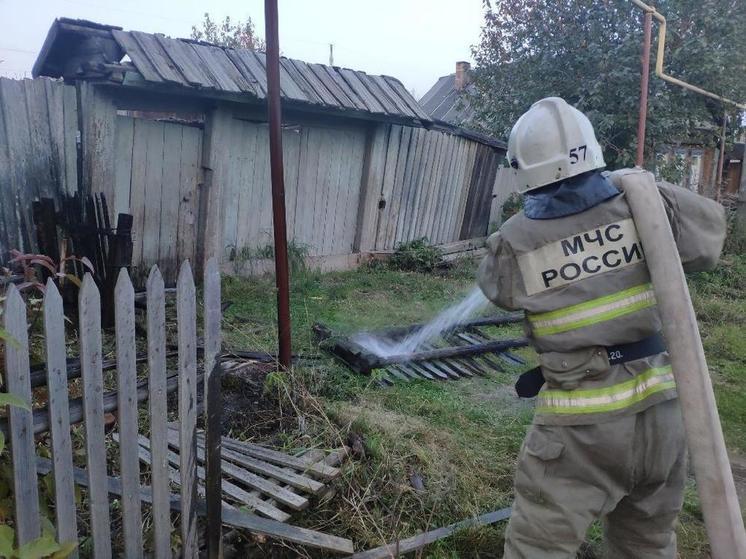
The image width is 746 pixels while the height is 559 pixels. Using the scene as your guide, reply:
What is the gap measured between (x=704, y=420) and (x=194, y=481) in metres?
1.82

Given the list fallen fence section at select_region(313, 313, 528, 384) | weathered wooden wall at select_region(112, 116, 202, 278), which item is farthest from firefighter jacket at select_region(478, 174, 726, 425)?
Answer: weathered wooden wall at select_region(112, 116, 202, 278)

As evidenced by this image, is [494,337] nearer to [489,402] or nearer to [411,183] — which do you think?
[489,402]

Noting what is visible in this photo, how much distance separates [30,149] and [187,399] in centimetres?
465

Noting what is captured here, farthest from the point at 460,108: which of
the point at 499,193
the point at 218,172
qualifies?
the point at 218,172

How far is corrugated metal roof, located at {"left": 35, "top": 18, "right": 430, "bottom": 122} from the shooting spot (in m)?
6.34

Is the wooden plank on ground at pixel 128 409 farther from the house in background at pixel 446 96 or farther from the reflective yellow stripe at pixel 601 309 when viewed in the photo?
the house in background at pixel 446 96

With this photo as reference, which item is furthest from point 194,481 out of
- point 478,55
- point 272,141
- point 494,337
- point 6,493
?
point 478,55

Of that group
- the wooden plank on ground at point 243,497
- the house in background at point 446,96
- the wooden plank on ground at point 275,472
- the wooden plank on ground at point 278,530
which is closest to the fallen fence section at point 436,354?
the wooden plank on ground at point 275,472

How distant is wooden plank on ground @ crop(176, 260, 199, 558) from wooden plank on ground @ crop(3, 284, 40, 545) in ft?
1.65

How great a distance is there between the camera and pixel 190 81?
6.47 metres

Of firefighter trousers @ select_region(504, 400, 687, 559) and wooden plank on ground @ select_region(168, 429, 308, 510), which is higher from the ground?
firefighter trousers @ select_region(504, 400, 687, 559)

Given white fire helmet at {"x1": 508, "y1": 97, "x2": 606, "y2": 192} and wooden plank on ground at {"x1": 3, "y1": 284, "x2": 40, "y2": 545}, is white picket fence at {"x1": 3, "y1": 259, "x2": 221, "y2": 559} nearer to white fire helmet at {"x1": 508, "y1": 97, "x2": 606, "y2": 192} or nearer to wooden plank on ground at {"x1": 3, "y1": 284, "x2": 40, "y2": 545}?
wooden plank on ground at {"x1": 3, "y1": 284, "x2": 40, "y2": 545}

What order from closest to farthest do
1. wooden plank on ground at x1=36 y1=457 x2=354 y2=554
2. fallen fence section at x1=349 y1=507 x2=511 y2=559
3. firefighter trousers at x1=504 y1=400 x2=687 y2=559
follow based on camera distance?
firefighter trousers at x1=504 y1=400 x2=687 y2=559
wooden plank on ground at x1=36 y1=457 x2=354 y2=554
fallen fence section at x1=349 y1=507 x2=511 y2=559

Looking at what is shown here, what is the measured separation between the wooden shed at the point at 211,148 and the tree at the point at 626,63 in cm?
255
